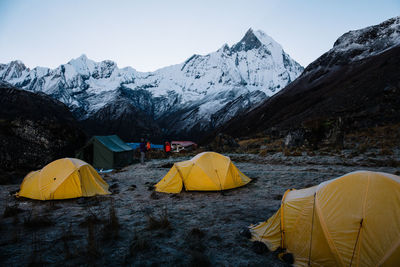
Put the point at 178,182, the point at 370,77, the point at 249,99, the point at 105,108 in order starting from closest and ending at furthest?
the point at 178,182
the point at 370,77
the point at 249,99
the point at 105,108

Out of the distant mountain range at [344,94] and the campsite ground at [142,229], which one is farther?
the distant mountain range at [344,94]

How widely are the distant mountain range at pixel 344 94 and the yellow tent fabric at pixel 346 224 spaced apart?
17.1 m

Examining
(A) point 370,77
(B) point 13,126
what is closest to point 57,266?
(B) point 13,126

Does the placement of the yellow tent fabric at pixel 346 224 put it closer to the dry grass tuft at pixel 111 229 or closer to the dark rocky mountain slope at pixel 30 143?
the dry grass tuft at pixel 111 229

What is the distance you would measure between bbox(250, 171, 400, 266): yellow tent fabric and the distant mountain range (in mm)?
17065

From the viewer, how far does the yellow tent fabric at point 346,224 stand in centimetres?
318

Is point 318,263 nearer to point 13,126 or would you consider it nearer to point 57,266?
point 57,266

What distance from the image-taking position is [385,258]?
303cm

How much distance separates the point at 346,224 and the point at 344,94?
49292 mm

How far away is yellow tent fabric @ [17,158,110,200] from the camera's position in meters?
8.17

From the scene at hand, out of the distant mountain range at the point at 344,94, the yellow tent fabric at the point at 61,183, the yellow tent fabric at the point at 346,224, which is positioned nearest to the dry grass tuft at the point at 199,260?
the yellow tent fabric at the point at 346,224

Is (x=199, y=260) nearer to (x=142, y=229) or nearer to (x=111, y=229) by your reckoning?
(x=142, y=229)

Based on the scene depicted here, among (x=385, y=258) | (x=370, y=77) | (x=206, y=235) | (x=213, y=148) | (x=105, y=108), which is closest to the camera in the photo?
(x=385, y=258)

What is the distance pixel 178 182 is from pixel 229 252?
206 inches
